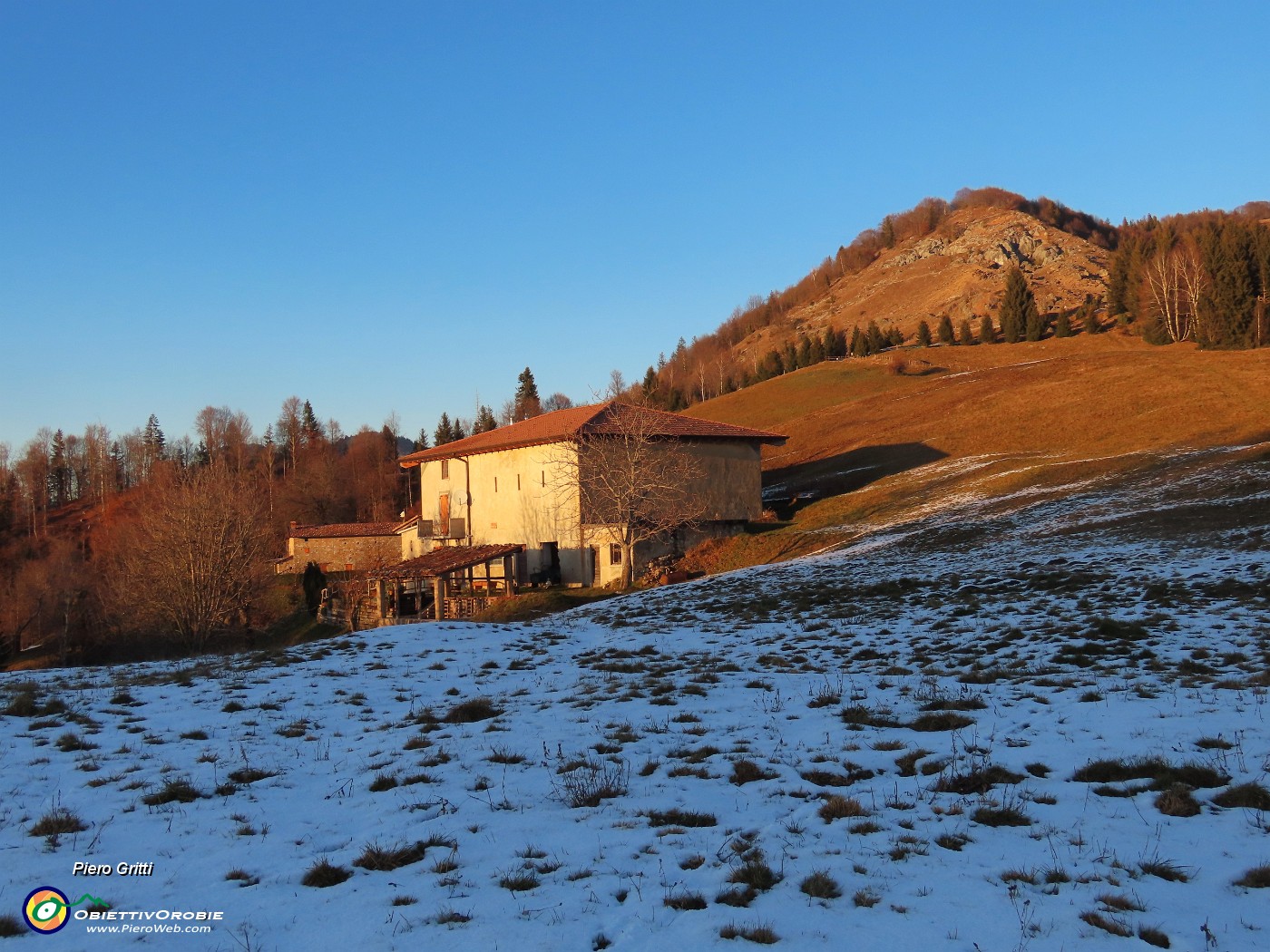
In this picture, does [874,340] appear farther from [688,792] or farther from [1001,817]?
[1001,817]

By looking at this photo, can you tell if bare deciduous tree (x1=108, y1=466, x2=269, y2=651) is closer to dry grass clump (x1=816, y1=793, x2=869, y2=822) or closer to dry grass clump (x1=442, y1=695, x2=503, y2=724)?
dry grass clump (x1=442, y1=695, x2=503, y2=724)

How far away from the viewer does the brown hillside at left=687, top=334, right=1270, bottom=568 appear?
126ft

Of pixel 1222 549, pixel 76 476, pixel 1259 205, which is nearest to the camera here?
pixel 1222 549

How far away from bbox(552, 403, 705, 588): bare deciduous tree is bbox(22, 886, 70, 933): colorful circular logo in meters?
32.2

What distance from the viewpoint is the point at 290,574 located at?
64.3 m

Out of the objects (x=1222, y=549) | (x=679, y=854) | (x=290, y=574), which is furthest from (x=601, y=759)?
(x=290, y=574)

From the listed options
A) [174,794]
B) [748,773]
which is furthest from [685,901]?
[174,794]

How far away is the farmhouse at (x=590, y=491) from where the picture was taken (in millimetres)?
40000

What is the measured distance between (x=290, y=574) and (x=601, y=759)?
62.2 metres

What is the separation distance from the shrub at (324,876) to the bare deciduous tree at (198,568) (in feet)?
121

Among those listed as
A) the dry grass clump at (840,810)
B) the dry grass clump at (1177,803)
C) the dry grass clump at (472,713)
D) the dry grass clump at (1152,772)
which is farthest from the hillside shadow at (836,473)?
the dry grass clump at (840,810)

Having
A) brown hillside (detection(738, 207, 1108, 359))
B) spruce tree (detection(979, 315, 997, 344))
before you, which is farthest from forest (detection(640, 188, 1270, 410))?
brown hillside (detection(738, 207, 1108, 359))

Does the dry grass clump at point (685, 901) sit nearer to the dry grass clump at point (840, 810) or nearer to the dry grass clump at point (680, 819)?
the dry grass clump at point (680, 819)

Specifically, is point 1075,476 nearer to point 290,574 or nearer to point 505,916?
point 505,916
